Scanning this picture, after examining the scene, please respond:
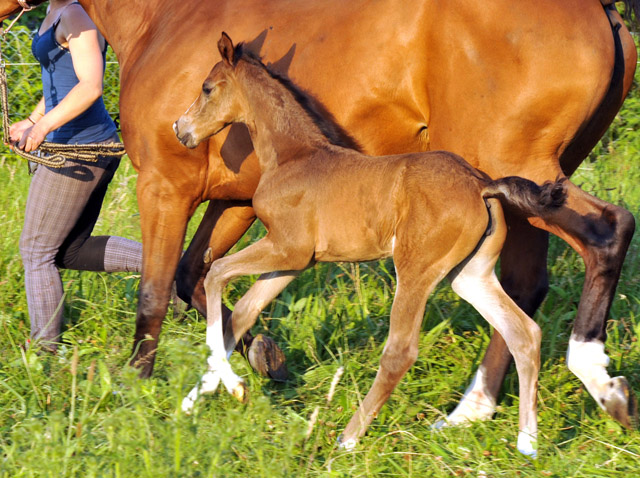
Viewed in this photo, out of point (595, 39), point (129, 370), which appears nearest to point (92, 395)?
point (129, 370)

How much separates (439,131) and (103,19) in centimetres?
206

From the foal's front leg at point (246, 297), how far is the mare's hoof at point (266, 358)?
0.46 ft

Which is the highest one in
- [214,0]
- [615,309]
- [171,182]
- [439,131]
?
[214,0]

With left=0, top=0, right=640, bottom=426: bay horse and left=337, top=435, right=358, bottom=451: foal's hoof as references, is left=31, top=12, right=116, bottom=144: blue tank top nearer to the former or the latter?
left=0, top=0, right=640, bottom=426: bay horse

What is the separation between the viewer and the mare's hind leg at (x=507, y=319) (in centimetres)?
325

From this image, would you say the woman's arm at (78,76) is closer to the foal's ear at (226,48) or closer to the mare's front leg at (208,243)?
the foal's ear at (226,48)

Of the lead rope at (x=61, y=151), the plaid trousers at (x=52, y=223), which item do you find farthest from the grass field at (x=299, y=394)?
the lead rope at (x=61, y=151)

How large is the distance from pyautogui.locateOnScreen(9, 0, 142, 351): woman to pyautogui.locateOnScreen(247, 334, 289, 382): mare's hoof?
996mm

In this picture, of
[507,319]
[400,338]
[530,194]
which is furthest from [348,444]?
[530,194]

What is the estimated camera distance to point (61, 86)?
4.28 m

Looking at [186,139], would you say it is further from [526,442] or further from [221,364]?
[526,442]

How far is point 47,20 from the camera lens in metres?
4.28

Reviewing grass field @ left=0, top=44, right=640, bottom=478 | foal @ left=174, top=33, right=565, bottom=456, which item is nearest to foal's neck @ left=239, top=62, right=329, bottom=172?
foal @ left=174, top=33, right=565, bottom=456

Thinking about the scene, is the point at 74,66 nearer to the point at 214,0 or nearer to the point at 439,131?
the point at 214,0
